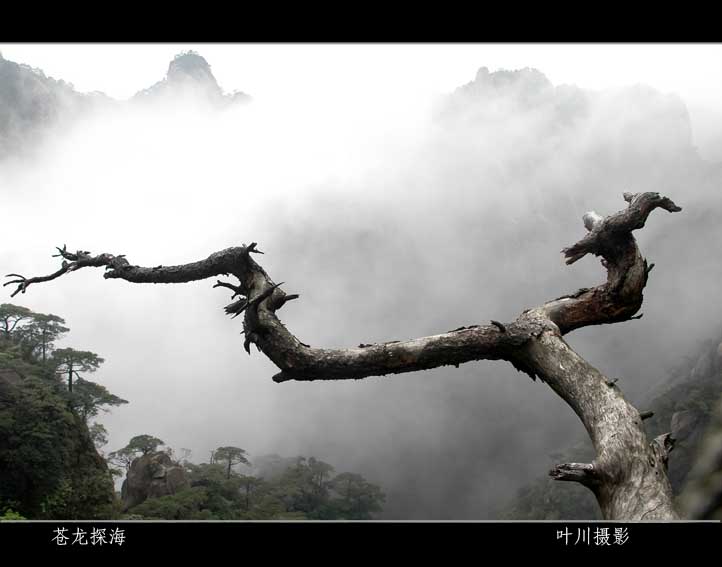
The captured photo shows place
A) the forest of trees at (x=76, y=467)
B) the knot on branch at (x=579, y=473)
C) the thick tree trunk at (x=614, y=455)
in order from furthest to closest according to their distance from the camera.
A: the forest of trees at (x=76, y=467), the knot on branch at (x=579, y=473), the thick tree trunk at (x=614, y=455)

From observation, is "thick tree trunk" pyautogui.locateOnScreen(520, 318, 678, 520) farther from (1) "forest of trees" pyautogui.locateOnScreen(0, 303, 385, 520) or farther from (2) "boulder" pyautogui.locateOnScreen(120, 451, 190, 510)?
(2) "boulder" pyautogui.locateOnScreen(120, 451, 190, 510)

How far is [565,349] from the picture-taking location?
4.27m

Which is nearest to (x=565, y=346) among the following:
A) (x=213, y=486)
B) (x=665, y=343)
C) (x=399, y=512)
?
(x=213, y=486)

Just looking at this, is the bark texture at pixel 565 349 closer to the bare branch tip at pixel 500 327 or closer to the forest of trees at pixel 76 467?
the bare branch tip at pixel 500 327

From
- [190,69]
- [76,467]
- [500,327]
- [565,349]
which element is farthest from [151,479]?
[190,69]

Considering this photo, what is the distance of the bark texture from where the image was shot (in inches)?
134

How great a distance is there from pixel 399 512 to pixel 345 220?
383 ft

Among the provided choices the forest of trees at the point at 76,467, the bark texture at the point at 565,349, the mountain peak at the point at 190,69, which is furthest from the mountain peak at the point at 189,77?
the bark texture at the point at 565,349

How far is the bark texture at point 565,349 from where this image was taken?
3414 millimetres

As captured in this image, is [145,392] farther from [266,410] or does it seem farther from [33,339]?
[33,339]

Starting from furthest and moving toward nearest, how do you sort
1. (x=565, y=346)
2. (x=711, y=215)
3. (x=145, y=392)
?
(x=145, y=392) → (x=711, y=215) → (x=565, y=346)

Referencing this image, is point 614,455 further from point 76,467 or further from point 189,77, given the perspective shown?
point 189,77

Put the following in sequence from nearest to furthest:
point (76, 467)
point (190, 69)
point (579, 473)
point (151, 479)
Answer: point (579, 473)
point (76, 467)
point (151, 479)
point (190, 69)

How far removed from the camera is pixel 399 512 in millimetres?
99812
